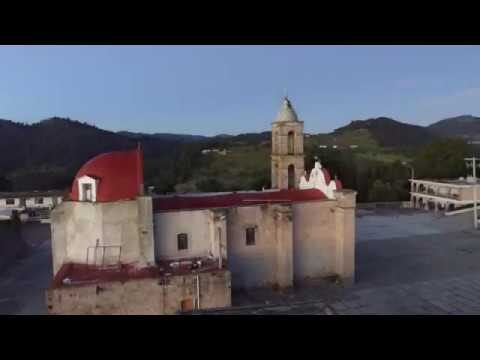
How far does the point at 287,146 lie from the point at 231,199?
16.4ft

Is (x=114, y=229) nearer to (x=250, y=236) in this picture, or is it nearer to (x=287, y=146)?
(x=250, y=236)

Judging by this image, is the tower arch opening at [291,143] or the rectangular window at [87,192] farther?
the tower arch opening at [291,143]

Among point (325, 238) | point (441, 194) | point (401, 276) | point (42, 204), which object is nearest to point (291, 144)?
point (325, 238)

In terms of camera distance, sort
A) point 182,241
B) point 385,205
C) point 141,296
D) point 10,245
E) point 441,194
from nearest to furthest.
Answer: point 141,296, point 182,241, point 10,245, point 441,194, point 385,205

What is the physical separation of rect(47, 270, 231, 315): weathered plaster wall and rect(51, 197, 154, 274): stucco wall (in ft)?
5.86

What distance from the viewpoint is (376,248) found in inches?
1016

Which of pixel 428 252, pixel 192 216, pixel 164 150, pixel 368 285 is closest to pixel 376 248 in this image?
pixel 428 252

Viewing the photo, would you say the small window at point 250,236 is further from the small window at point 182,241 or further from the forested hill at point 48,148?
the forested hill at point 48,148

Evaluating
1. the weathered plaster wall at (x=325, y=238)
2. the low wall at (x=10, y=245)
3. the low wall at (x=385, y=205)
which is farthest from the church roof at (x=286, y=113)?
the low wall at (x=385, y=205)

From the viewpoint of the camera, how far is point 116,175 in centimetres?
1628

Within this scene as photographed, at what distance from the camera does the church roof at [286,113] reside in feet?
71.6

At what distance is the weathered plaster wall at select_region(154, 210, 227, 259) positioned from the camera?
55.2ft

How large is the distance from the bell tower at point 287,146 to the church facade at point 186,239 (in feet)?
7.31

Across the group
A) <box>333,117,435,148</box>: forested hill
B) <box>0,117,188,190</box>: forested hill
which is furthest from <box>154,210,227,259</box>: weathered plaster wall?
<box>333,117,435,148</box>: forested hill
